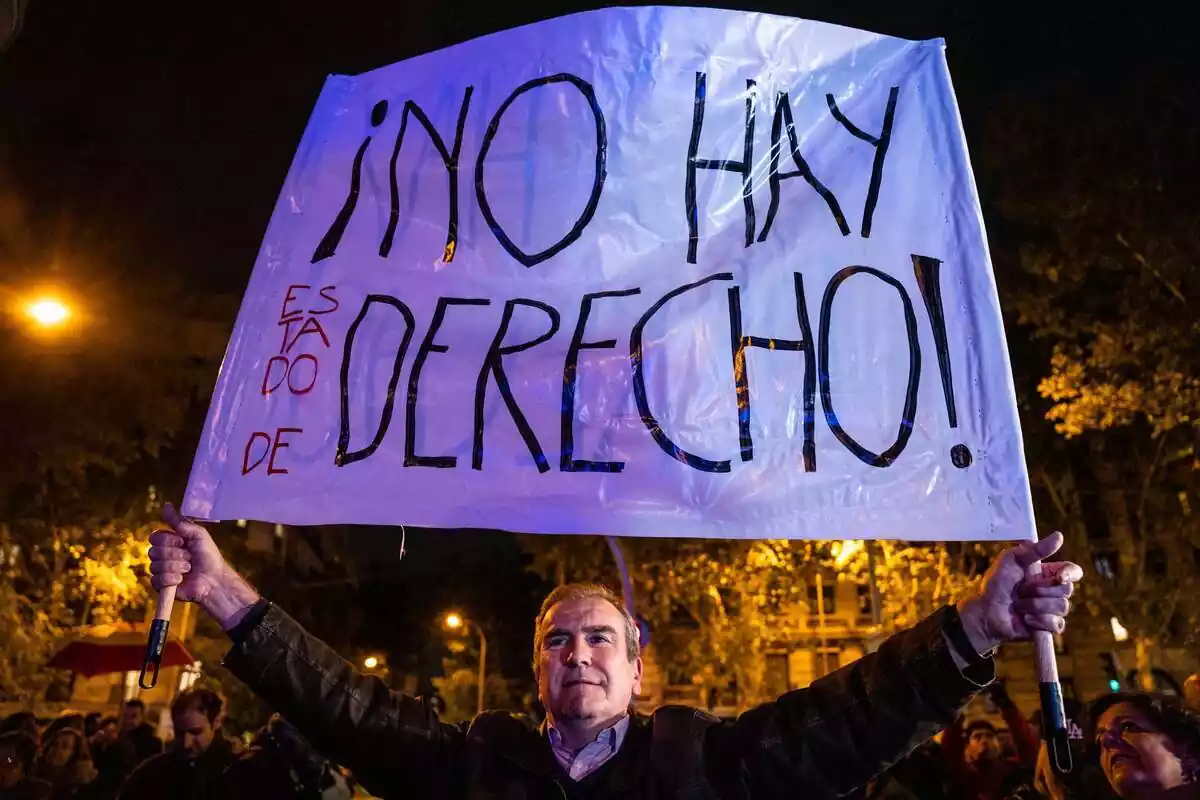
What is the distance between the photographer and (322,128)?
131 inches

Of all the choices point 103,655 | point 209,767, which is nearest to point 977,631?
point 209,767

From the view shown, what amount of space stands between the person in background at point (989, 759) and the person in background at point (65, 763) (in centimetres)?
615

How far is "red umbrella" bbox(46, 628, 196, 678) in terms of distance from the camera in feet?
41.5

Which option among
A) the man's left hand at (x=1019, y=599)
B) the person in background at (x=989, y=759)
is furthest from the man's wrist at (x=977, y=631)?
the person in background at (x=989, y=759)

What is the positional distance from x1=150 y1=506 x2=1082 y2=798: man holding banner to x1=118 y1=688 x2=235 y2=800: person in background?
321 cm

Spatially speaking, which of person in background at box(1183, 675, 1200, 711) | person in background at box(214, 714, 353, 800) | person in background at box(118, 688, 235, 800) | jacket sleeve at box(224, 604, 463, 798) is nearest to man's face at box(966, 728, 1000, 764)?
person in background at box(1183, 675, 1200, 711)

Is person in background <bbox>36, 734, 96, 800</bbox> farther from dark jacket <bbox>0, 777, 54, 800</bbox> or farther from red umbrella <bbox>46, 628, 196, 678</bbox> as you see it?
red umbrella <bbox>46, 628, 196, 678</bbox>

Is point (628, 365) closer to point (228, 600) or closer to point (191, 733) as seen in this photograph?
point (228, 600)

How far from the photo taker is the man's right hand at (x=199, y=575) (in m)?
2.48

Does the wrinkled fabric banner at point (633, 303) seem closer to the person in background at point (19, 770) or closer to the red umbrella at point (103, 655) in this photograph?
the person in background at point (19, 770)

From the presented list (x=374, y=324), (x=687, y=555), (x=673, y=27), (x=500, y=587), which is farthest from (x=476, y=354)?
(x=500, y=587)

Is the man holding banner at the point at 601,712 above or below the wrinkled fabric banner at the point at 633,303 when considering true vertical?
below

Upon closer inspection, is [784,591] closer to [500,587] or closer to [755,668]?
[755,668]

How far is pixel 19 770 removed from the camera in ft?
21.8
